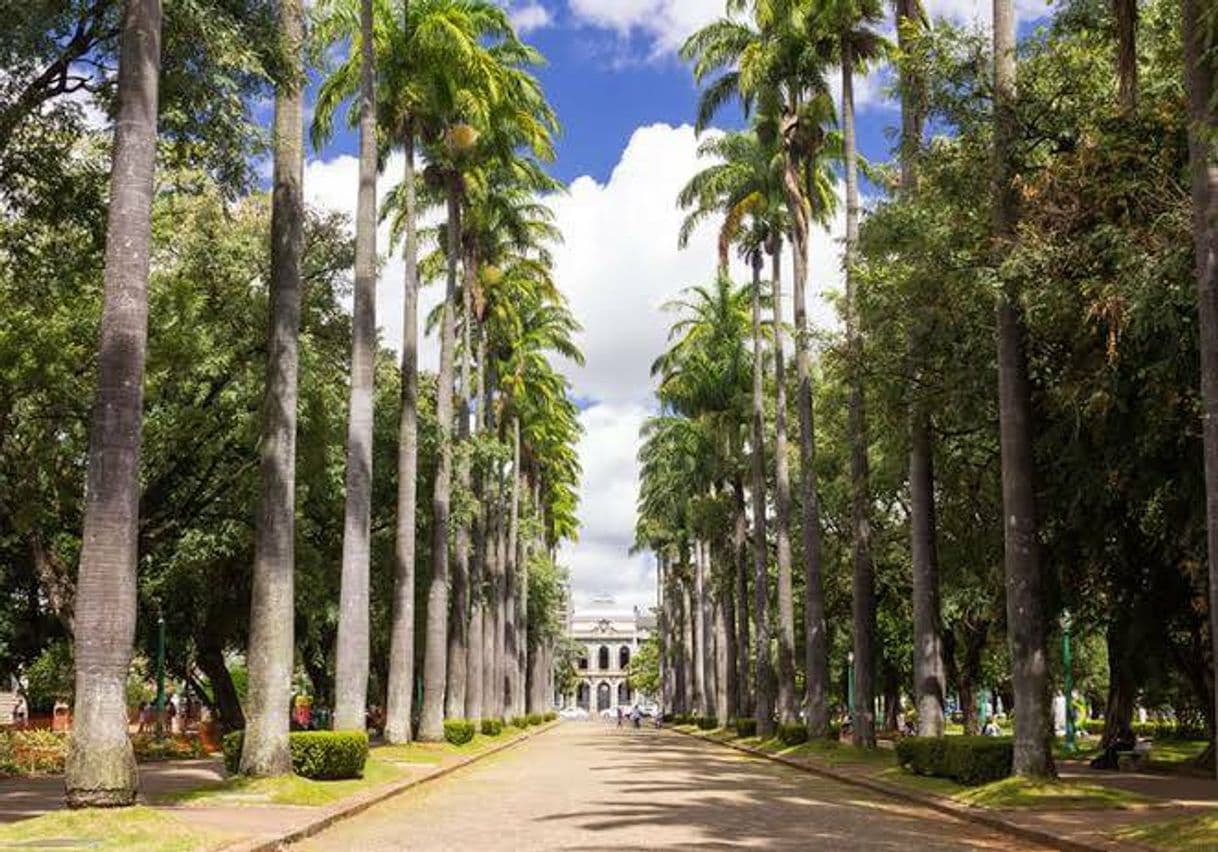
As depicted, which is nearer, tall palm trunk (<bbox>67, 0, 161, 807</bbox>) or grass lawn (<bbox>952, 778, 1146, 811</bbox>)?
tall palm trunk (<bbox>67, 0, 161, 807</bbox>)

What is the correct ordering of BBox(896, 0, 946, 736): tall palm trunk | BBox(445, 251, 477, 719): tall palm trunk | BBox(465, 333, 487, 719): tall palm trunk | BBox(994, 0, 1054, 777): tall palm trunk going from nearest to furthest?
1. BBox(994, 0, 1054, 777): tall palm trunk
2. BBox(896, 0, 946, 736): tall palm trunk
3. BBox(445, 251, 477, 719): tall palm trunk
4. BBox(465, 333, 487, 719): tall palm trunk

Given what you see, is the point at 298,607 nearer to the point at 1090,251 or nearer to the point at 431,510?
the point at 431,510

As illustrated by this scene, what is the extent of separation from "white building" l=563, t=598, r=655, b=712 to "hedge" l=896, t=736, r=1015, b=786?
6128 inches

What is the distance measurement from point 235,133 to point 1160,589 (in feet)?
52.8

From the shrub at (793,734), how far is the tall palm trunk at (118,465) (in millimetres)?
25540

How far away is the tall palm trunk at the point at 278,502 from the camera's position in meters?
17.5

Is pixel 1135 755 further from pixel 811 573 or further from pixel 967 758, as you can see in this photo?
pixel 967 758

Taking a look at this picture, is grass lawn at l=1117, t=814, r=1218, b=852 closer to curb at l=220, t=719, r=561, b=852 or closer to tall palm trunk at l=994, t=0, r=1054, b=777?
tall palm trunk at l=994, t=0, r=1054, b=777

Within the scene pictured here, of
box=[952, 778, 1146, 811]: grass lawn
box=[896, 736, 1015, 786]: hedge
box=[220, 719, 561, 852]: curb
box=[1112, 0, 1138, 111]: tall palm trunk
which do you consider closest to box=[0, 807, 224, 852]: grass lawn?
box=[220, 719, 561, 852]: curb

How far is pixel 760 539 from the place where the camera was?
146 feet

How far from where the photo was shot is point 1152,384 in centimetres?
1587

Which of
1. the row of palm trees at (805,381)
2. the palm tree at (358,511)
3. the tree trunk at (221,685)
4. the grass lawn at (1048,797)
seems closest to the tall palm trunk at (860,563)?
the row of palm trees at (805,381)

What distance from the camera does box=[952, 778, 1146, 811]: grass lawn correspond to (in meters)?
16.3

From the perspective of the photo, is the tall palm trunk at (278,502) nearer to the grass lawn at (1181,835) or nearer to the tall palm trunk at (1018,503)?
the tall palm trunk at (1018,503)
